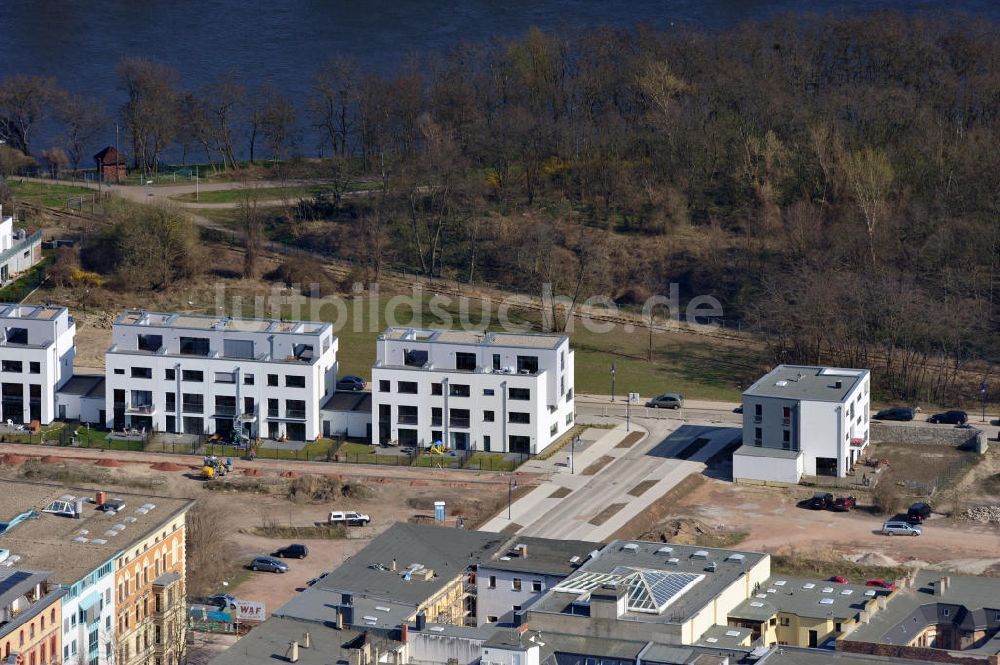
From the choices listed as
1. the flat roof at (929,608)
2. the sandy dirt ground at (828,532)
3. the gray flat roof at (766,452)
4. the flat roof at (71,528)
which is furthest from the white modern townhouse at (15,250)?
the flat roof at (929,608)

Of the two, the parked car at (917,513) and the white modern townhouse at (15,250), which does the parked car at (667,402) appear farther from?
the white modern townhouse at (15,250)

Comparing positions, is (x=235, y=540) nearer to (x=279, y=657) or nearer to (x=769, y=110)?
(x=279, y=657)

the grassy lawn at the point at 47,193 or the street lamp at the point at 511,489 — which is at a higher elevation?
the grassy lawn at the point at 47,193

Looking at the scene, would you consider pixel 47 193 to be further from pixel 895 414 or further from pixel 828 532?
pixel 828 532

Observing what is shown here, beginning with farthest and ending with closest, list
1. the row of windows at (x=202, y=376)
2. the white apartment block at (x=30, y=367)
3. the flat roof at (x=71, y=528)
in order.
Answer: the white apartment block at (x=30, y=367)
the row of windows at (x=202, y=376)
the flat roof at (x=71, y=528)

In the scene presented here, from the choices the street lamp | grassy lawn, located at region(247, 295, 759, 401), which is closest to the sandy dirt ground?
the street lamp

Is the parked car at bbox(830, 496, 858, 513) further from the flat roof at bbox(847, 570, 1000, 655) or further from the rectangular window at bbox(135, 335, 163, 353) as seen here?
the rectangular window at bbox(135, 335, 163, 353)

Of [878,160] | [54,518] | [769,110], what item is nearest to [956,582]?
[54,518]
